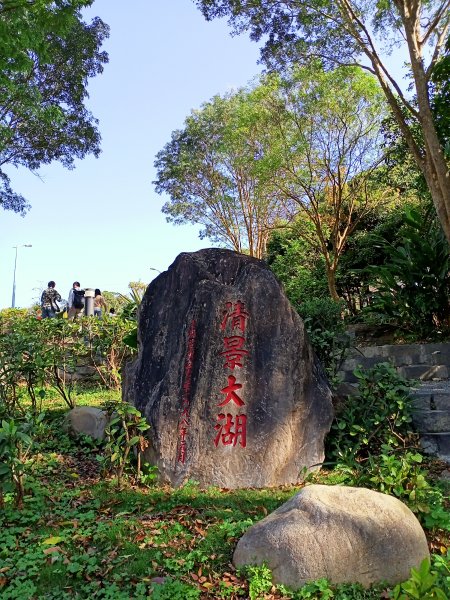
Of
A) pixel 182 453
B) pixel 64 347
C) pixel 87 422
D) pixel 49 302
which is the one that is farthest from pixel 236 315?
pixel 49 302

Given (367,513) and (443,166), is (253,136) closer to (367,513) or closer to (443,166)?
(443,166)

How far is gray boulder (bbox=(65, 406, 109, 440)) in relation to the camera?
5.34 metres

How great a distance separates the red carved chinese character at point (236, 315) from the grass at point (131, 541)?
1.42m

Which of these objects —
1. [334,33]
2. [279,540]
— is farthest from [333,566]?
[334,33]

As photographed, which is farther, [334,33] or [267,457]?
[334,33]

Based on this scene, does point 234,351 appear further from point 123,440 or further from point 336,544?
point 336,544

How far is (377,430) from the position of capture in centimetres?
476

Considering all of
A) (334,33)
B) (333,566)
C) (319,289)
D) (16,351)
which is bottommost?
(333,566)

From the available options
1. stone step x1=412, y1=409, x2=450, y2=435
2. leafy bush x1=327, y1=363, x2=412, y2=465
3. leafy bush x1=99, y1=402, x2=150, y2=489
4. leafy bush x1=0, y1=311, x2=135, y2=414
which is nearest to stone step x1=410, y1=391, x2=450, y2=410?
stone step x1=412, y1=409, x2=450, y2=435

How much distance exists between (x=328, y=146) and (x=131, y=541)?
13.5 m

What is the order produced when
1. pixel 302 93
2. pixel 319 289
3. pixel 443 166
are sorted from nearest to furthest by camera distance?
pixel 443 166 → pixel 302 93 → pixel 319 289

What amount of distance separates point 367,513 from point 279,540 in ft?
1.87

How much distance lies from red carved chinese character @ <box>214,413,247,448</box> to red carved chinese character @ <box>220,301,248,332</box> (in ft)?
2.65

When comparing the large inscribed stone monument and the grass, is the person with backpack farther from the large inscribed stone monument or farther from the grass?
the grass
